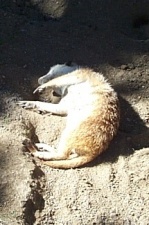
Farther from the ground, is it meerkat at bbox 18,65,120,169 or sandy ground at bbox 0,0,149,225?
meerkat at bbox 18,65,120,169

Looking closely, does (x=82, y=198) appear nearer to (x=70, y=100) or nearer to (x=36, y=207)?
(x=36, y=207)

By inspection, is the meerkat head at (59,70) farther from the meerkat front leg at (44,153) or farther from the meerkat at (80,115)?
the meerkat front leg at (44,153)

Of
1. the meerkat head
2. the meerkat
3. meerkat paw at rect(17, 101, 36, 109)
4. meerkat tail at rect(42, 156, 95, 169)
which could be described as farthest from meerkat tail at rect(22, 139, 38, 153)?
the meerkat head

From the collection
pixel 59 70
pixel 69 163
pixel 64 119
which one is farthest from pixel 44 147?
pixel 59 70

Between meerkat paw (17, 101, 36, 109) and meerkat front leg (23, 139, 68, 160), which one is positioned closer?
meerkat front leg (23, 139, 68, 160)

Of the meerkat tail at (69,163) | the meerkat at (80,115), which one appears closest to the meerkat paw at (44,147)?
the meerkat at (80,115)

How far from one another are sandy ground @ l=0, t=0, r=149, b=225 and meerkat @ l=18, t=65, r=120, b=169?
7 cm

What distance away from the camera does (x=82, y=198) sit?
139 inches

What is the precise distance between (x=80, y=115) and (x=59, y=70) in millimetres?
600

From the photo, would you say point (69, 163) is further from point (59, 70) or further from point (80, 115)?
point (59, 70)

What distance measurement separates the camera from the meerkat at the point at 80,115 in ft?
12.2

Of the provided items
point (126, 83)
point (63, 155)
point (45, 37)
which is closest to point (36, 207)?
point (63, 155)

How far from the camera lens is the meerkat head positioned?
14.5ft

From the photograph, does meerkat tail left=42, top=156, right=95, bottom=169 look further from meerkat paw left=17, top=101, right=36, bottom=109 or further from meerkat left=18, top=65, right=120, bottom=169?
meerkat paw left=17, top=101, right=36, bottom=109
